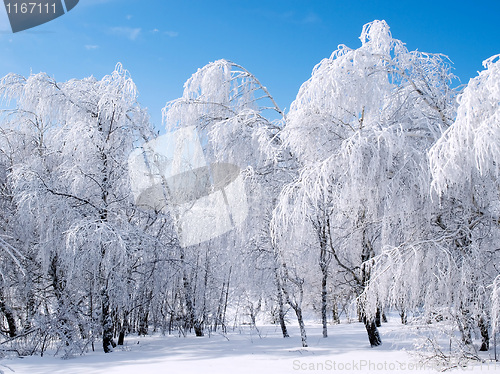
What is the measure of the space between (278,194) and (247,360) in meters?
2.91

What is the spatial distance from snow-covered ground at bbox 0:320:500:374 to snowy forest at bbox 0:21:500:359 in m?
0.41

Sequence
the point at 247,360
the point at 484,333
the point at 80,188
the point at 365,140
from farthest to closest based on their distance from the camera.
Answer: the point at 80,188, the point at 247,360, the point at 484,333, the point at 365,140

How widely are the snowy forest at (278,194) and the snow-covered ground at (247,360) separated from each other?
409 mm

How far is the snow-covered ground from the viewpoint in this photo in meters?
5.34

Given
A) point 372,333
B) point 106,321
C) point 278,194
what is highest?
point 278,194

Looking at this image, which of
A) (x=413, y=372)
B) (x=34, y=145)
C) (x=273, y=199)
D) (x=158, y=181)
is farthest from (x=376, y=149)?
(x=34, y=145)

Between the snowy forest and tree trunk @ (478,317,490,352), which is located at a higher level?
the snowy forest

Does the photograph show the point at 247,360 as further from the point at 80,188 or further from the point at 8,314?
the point at 8,314

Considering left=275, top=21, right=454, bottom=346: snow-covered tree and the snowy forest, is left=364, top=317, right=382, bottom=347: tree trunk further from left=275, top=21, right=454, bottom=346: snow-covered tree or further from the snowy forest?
left=275, top=21, right=454, bottom=346: snow-covered tree

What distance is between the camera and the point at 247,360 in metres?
6.19

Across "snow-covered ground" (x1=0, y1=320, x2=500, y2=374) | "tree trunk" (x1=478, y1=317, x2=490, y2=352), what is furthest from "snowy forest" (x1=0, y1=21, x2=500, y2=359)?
"snow-covered ground" (x1=0, y1=320, x2=500, y2=374)

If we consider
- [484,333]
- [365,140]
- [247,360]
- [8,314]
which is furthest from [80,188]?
[484,333]

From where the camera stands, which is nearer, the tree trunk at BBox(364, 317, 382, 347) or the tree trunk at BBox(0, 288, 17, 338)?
the tree trunk at BBox(364, 317, 382, 347)

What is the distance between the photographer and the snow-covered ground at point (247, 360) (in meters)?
5.34
